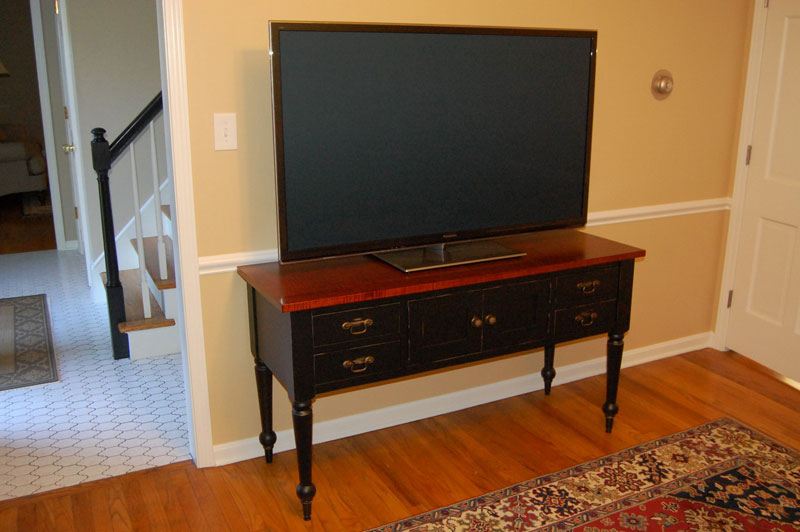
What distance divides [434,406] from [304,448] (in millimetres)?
889

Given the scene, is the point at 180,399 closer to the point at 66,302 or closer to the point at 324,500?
the point at 324,500

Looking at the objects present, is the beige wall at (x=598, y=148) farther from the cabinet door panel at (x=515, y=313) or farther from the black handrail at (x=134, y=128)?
the black handrail at (x=134, y=128)

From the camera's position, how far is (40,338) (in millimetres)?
3977

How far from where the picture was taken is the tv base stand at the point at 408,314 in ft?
7.43

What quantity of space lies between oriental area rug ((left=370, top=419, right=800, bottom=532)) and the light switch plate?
1.38m

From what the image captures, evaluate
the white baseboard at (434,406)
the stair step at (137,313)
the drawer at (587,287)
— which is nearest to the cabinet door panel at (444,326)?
the drawer at (587,287)

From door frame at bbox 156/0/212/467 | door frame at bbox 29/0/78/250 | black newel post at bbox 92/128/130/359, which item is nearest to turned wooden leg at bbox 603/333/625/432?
door frame at bbox 156/0/212/467

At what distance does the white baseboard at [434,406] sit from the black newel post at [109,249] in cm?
128

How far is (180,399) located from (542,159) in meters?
1.91

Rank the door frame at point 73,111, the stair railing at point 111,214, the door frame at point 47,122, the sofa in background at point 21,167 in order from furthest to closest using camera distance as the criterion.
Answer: the sofa in background at point 21,167 < the door frame at point 47,122 < the door frame at point 73,111 < the stair railing at point 111,214

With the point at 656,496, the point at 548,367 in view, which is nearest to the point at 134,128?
the point at 548,367

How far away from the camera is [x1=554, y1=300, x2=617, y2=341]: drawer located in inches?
108

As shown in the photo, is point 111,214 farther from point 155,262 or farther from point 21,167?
point 21,167

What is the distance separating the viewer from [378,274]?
244cm
